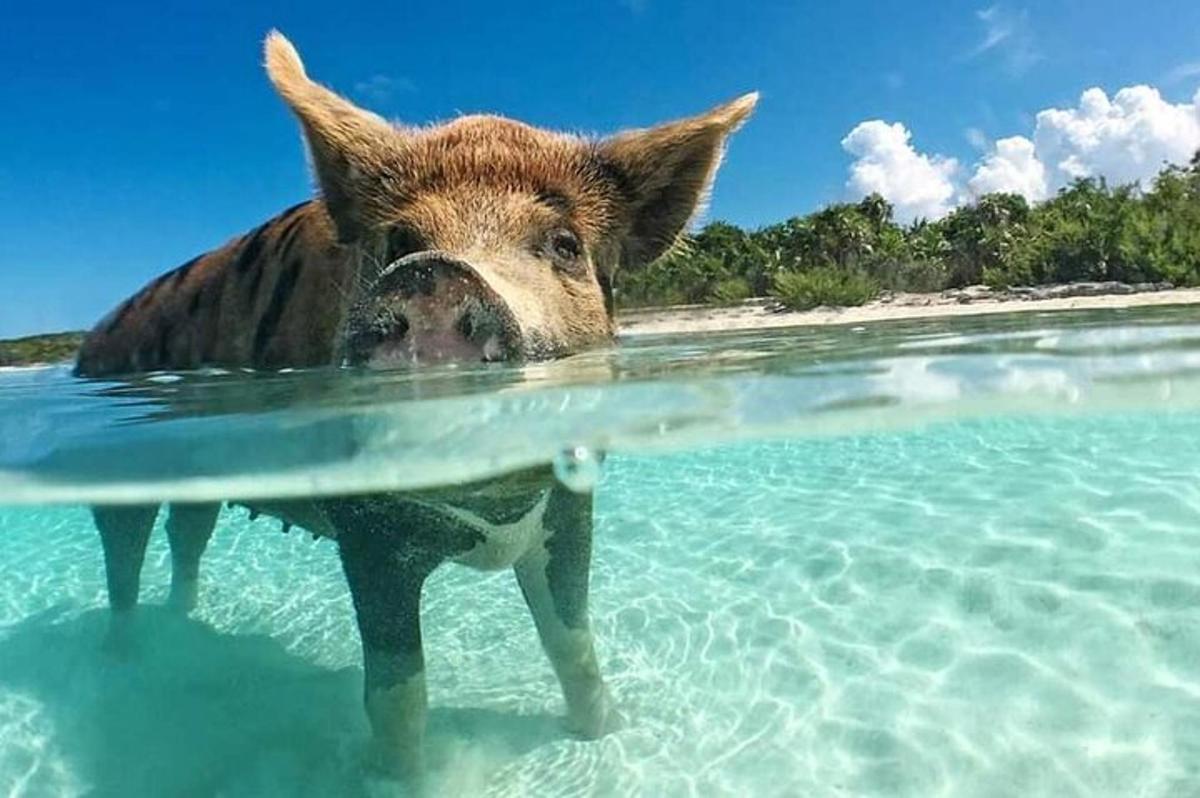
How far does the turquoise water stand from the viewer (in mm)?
4391

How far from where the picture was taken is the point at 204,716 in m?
5.76

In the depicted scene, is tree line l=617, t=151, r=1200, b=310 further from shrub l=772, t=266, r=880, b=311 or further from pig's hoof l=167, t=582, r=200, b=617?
pig's hoof l=167, t=582, r=200, b=617

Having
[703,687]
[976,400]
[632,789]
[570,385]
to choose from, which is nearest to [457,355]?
[570,385]

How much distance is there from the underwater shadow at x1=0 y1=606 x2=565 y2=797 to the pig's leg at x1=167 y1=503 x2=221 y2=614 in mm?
137

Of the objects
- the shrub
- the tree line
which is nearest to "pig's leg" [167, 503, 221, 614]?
the tree line

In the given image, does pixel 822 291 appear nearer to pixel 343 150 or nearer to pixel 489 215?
pixel 343 150

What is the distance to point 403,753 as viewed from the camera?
402 cm

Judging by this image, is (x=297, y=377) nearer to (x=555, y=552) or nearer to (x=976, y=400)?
(x=555, y=552)

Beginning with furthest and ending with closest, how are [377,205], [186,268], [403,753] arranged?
1. [186,268]
2. [377,205]
3. [403,753]

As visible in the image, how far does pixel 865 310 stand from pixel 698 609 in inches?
724

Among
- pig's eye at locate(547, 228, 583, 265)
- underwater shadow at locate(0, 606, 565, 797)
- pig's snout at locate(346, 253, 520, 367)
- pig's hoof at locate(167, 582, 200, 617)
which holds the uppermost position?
pig's eye at locate(547, 228, 583, 265)

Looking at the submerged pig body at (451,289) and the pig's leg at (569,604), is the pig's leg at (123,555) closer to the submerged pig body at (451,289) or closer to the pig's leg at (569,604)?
the submerged pig body at (451,289)

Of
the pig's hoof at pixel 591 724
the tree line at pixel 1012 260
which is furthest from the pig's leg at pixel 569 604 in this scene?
the tree line at pixel 1012 260

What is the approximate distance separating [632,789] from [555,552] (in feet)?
3.30
